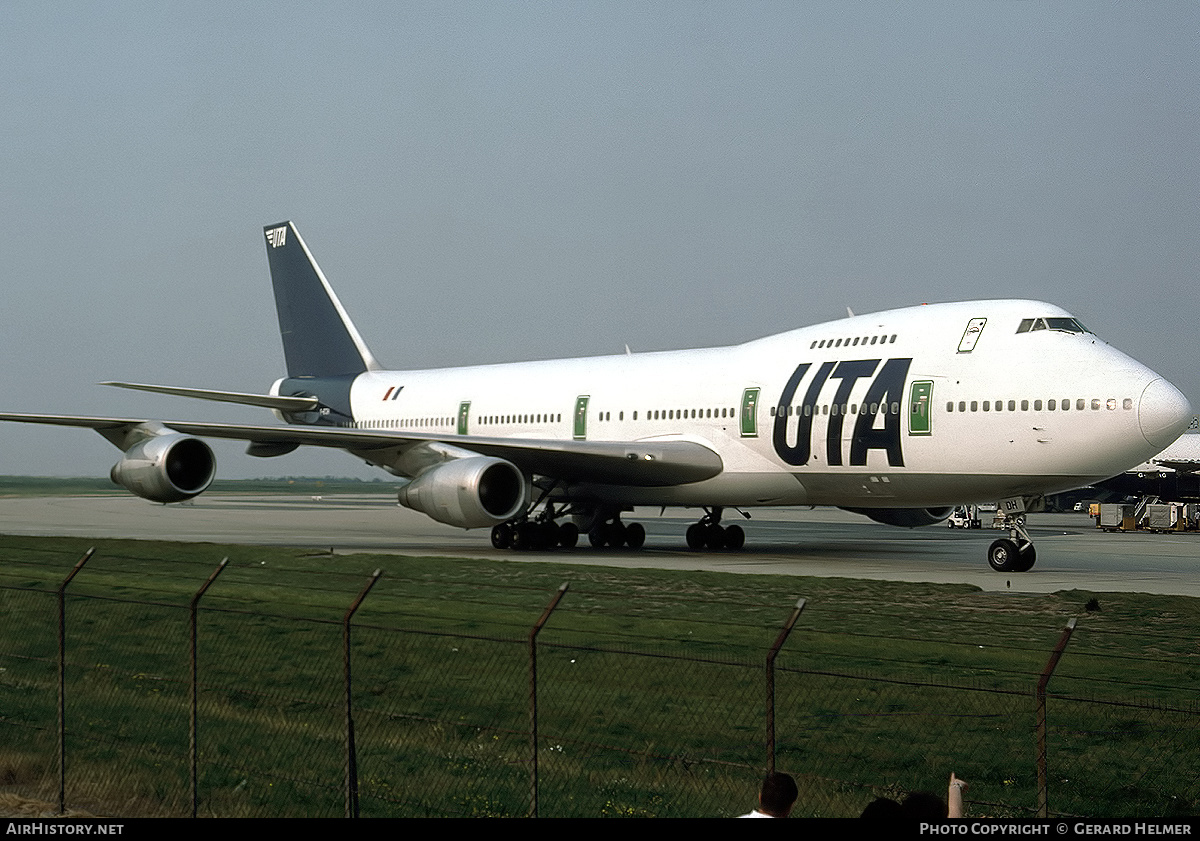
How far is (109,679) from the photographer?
1255cm

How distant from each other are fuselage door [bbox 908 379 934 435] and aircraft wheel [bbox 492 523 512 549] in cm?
974

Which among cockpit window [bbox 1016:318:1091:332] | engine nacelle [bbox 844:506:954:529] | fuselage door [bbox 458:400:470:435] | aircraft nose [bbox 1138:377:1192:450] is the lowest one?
engine nacelle [bbox 844:506:954:529]

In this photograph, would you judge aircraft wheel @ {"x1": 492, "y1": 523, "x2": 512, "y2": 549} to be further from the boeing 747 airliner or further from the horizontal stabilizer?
the horizontal stabilizer

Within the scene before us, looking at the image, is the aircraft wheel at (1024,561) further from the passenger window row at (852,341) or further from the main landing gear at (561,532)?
the main landing gear at (561,532)

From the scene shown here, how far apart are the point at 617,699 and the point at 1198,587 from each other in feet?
39.3

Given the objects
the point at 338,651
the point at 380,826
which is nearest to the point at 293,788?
the point at 380,826

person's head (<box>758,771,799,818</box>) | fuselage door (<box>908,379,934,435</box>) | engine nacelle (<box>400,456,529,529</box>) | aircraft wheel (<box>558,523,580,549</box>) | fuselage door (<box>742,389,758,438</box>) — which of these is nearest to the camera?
person's head (<box>758,771,799,818</box>)

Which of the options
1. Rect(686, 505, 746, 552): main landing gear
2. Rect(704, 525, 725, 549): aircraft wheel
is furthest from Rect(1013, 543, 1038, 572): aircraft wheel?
Rect(704, 525, 725, 549): aircraft wheel

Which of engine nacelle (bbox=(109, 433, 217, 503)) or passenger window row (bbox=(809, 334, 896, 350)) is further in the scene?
engine nacelle (bbox=(109, 433, 217, 503))

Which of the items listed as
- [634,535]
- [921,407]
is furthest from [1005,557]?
[634,535]

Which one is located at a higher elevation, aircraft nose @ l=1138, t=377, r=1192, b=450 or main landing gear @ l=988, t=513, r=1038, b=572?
aircraft nose @ l=1138, t=377, r=1192, b=450

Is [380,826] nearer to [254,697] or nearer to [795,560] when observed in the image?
[254,697]

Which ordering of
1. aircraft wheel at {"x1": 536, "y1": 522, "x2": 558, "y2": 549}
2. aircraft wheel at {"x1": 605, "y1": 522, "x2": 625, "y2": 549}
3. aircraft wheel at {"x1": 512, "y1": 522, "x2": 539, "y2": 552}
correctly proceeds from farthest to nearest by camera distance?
aircraft wheel at {"x1": 605, "y1": 522, "x2": 625, "y2": 549}, aircraft wheel at {"x1": 536, "y1": 522, "x2": 558, "y2": 549}, aircraft wheel at {"x1": 512, "y1": 522, "x2": 539, "y2": 552}

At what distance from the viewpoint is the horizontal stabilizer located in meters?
31.4
